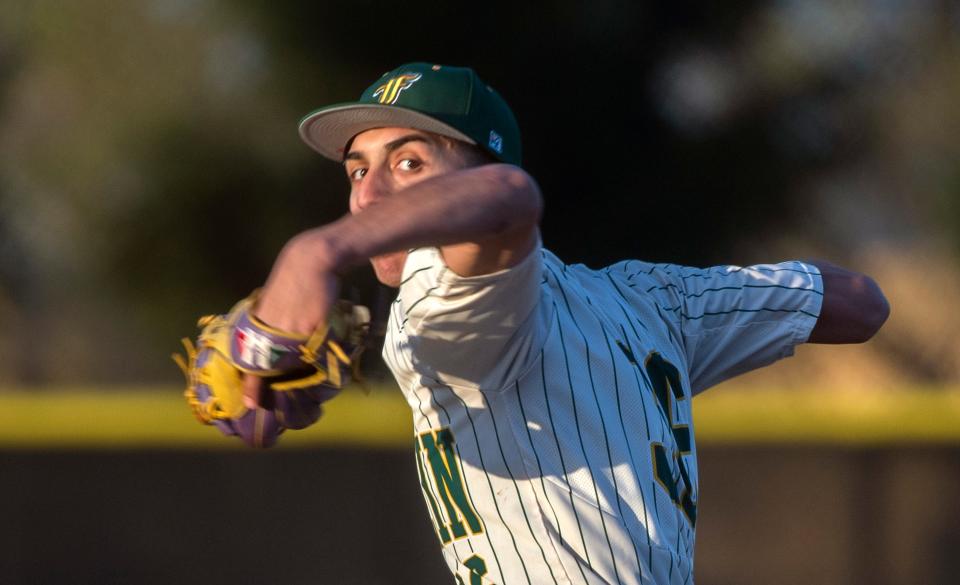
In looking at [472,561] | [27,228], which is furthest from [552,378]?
[27,228]

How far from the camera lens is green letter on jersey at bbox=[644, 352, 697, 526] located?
6.70 feet

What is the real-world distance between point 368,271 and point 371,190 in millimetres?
7861

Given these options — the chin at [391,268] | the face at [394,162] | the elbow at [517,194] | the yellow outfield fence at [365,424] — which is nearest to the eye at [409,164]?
the face at [394,162]

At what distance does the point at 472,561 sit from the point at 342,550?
11.5 feet

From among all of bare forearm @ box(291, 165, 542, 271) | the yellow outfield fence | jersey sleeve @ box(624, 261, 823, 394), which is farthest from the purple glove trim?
the yellow outfield fence

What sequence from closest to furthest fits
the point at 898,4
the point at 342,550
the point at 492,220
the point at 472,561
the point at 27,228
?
the point at 492,220, the point at 472,561, the point at 342,550, the point at 898,4, the point at 27,228

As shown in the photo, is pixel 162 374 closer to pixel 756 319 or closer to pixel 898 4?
pixel 898 4

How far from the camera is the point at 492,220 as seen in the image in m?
1.52

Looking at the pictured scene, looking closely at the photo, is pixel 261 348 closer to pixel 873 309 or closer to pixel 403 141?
pixel 403 141

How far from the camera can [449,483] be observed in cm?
204

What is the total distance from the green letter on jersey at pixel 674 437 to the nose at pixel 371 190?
0.52 meters

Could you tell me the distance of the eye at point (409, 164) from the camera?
2.03m

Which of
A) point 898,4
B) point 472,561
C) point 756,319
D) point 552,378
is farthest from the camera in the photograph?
point 898,4

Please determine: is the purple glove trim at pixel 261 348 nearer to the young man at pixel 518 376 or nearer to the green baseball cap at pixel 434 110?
the young man at pixel 518 376
